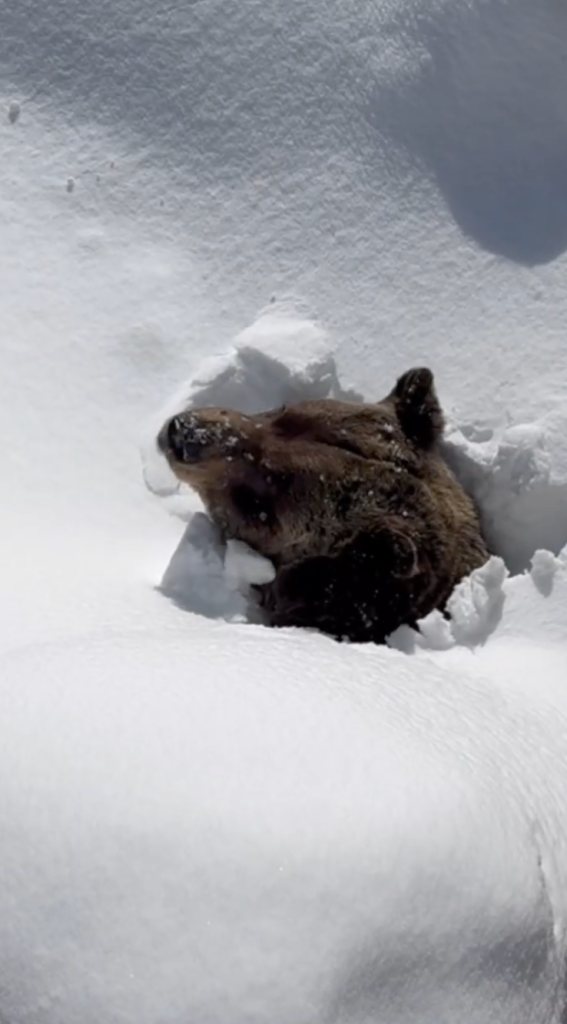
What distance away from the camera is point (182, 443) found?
5.12 metres

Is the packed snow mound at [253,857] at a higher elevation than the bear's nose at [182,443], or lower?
lower

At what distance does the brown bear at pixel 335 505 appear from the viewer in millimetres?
5242

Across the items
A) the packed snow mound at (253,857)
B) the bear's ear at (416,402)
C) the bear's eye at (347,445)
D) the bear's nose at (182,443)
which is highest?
the bear's ear at (416,402)

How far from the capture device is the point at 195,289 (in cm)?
579

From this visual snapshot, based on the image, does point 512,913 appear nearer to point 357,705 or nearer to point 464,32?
point 357,705

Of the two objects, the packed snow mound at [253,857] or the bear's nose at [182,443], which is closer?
the packed snow mound at [253,857]

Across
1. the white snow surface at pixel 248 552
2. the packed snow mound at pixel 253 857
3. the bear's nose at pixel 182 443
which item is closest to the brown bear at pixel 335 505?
the bear's nose at pixel 182 443

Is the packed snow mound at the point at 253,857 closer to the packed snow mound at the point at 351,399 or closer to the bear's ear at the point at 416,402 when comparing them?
the packed snow mound at the point at 351,399

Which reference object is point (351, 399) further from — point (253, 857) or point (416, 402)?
point (253, 857)

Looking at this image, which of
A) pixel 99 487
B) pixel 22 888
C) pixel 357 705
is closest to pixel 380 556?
pixel 99 487

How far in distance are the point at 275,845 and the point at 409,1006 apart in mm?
531

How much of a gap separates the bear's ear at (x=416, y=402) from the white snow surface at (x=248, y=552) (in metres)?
0.24

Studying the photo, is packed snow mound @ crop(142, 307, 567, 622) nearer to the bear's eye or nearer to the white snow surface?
the white snow surface

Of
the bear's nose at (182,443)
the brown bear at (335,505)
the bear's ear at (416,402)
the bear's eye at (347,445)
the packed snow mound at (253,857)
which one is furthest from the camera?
the bear's ear at (416,402)
